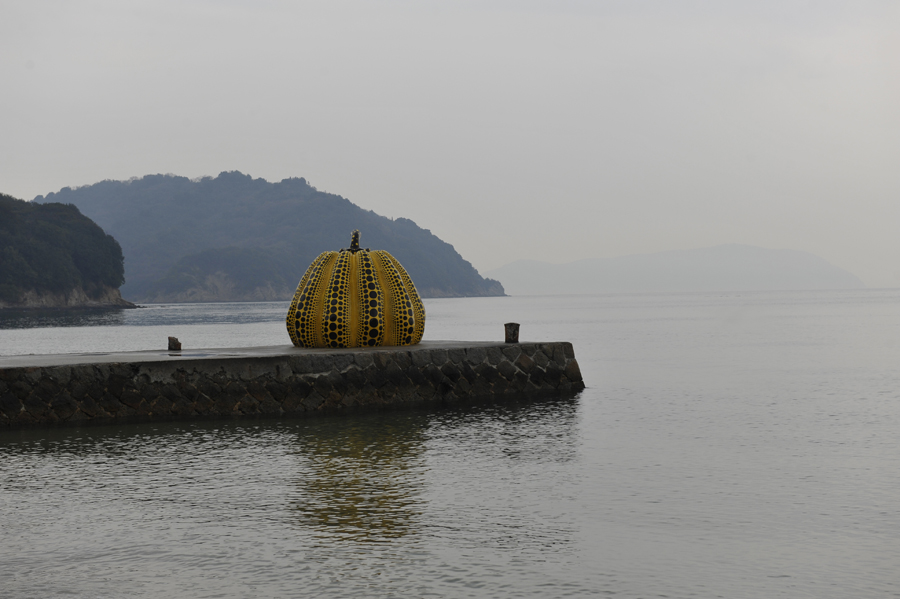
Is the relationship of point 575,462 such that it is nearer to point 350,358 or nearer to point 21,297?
point 350,358

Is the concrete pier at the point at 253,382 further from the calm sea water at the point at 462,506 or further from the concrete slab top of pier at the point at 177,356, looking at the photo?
the calm sea water at the point at 462,506

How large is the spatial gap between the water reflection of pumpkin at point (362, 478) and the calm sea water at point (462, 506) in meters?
0.05

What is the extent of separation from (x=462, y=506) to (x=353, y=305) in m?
13.7

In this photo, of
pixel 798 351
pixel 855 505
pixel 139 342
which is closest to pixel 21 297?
pixel 139 342

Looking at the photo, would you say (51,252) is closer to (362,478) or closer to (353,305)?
(353,305)

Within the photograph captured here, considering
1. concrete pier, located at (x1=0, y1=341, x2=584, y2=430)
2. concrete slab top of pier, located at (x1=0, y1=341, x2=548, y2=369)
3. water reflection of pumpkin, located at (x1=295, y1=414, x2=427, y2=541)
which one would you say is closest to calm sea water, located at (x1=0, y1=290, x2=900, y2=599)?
water reflection of pumpkin, located at (x1=295, y1=414, x2=427, y2=541)

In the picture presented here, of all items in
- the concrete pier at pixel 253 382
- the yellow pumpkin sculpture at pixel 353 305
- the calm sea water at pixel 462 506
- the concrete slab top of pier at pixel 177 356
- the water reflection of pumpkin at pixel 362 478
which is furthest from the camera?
the yellow pumpkin sculpture at pixel 353 305

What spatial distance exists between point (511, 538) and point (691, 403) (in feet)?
49.6

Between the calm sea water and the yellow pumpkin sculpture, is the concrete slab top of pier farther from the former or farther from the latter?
the calm sea water

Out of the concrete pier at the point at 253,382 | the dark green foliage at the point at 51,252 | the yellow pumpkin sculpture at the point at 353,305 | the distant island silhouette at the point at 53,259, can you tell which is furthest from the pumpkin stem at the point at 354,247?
the dark green foliage at the point at 51,252

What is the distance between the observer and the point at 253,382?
20234 mm

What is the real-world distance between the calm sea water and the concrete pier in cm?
113

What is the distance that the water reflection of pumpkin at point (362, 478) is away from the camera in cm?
1011

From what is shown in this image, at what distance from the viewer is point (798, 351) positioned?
46188 mm
